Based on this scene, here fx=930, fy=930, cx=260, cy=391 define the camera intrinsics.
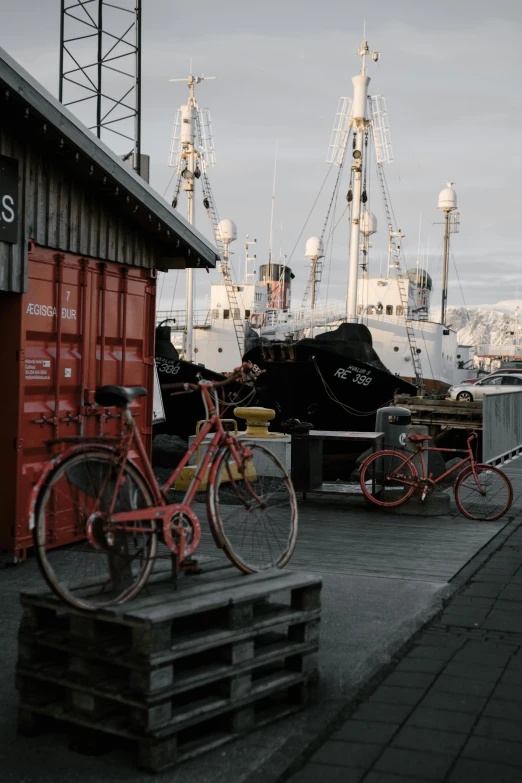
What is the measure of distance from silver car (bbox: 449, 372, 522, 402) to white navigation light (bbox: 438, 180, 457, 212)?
31378 millimetres

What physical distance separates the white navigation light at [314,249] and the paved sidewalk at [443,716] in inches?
2404

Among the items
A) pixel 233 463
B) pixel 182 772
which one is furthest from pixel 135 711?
pixel 233 463

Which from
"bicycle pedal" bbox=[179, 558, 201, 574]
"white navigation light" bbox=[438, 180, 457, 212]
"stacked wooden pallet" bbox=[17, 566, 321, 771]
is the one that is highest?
"white navigation light" bbox=[438, 180, 457, 212]

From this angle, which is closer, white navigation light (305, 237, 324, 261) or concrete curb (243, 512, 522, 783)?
concrete curb (243, 512, 522, 783)

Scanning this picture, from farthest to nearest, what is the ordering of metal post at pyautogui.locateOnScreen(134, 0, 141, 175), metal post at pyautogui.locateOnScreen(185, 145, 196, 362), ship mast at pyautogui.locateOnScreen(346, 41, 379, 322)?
metal post at pyautogui.locateOnScreen(185, 145, 196, 362) → ship mast at pyautogui.locateOnScreen(346, 41, 379, 322) → metal post at pyautogui.locateOnScreen(134, 0, 141, 175)

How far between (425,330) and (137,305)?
44637 millimetres

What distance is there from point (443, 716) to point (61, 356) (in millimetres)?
5534

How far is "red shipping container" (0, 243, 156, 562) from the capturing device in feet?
27.8

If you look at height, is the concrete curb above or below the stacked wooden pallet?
below

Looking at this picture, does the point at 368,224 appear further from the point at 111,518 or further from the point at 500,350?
the point at 500,350

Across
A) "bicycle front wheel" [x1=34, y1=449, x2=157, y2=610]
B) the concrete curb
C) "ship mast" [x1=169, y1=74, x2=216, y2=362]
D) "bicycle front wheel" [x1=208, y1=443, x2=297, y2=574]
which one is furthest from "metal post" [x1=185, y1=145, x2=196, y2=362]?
"bicycle front wheel" [x1=34, y1=449, x2=157, y2=610]

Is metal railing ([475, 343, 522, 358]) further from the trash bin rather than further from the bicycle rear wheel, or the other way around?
the bicycle rear wheel

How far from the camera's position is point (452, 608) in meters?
7.03

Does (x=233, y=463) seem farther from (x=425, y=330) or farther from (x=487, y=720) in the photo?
(x=425, y=330)
